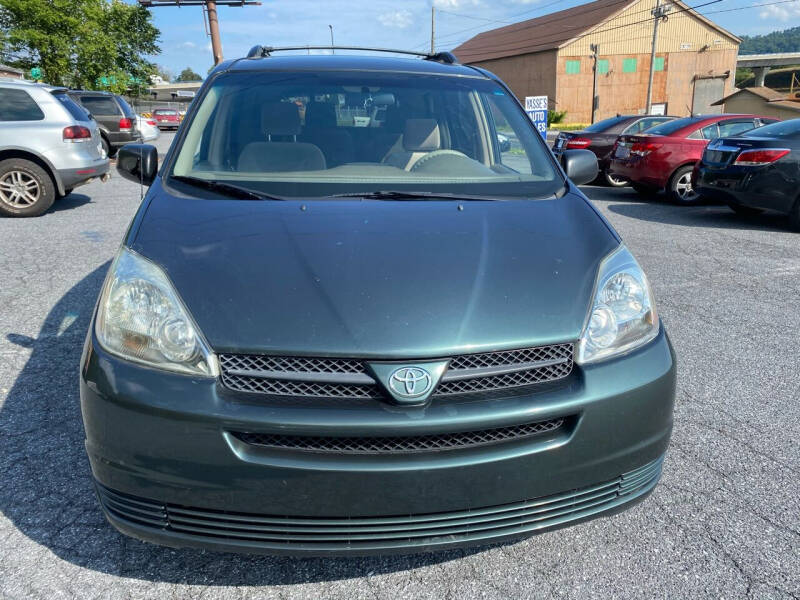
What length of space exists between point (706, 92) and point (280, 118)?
190 feet

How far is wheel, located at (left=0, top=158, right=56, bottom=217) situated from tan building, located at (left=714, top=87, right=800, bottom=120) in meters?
29.8

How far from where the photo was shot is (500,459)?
1745 millimetres

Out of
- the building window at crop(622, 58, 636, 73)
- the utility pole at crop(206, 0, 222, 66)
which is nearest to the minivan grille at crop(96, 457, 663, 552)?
the utility pole at crop(206, 0, 222, 66)

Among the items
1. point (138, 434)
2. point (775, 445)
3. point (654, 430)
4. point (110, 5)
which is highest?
point (110, 5)

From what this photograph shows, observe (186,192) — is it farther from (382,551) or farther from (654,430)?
(654,430)

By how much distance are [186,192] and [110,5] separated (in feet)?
120

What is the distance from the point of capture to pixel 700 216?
30.9 ft

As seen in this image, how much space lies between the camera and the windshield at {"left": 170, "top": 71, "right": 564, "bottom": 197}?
8.98 ft

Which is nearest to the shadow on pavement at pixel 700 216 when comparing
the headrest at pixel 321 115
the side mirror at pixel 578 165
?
the side mirror at pixel 578 165

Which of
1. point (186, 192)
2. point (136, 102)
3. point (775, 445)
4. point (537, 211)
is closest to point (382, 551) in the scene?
point (537, 211)

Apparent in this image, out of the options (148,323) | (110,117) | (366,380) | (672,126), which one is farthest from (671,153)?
(110,117)

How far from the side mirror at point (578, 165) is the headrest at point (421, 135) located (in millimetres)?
648

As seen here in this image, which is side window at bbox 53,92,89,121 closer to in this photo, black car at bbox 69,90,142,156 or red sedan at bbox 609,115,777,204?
black car at bbox 69,90,142,156

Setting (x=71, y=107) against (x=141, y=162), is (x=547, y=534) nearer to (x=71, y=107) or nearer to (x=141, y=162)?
(x=141, y=162)
